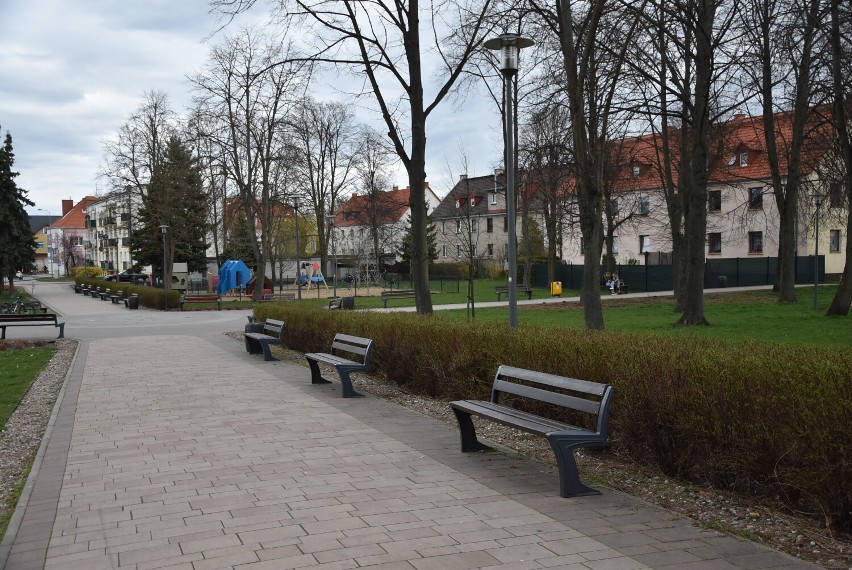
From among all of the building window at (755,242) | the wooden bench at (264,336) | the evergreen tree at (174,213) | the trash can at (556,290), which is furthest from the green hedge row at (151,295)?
the building window at (755,242)

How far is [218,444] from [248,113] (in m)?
31.3

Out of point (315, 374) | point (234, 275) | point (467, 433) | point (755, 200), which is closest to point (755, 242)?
point (755, 200)

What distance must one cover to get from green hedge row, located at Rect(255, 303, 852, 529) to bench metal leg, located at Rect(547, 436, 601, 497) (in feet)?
2.52

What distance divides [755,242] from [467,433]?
169 ft

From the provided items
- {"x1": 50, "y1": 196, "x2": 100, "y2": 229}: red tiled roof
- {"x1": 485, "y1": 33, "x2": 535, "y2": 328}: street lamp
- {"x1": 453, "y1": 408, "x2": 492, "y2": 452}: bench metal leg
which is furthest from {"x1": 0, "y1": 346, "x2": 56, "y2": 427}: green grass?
{"x1": 50, "y1": 196, "x2": 100, "y2": 229}: red tiled roof

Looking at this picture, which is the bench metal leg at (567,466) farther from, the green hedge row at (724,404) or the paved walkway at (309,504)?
the green hedge row at (724,404)

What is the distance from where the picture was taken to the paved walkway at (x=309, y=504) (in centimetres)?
450

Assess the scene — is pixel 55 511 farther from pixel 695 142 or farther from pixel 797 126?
pixel 797 126

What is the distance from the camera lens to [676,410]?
584 centimetres

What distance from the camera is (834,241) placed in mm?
51969

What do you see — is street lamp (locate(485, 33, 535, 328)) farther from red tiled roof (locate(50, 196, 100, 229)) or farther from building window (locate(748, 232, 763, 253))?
red tiled roof (locate(50, 196, 100, 229))

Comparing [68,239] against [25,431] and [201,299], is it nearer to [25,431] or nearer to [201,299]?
[201,299]

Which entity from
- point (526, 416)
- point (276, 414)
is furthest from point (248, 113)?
point (526, 416)

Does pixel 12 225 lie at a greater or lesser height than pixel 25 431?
greater
